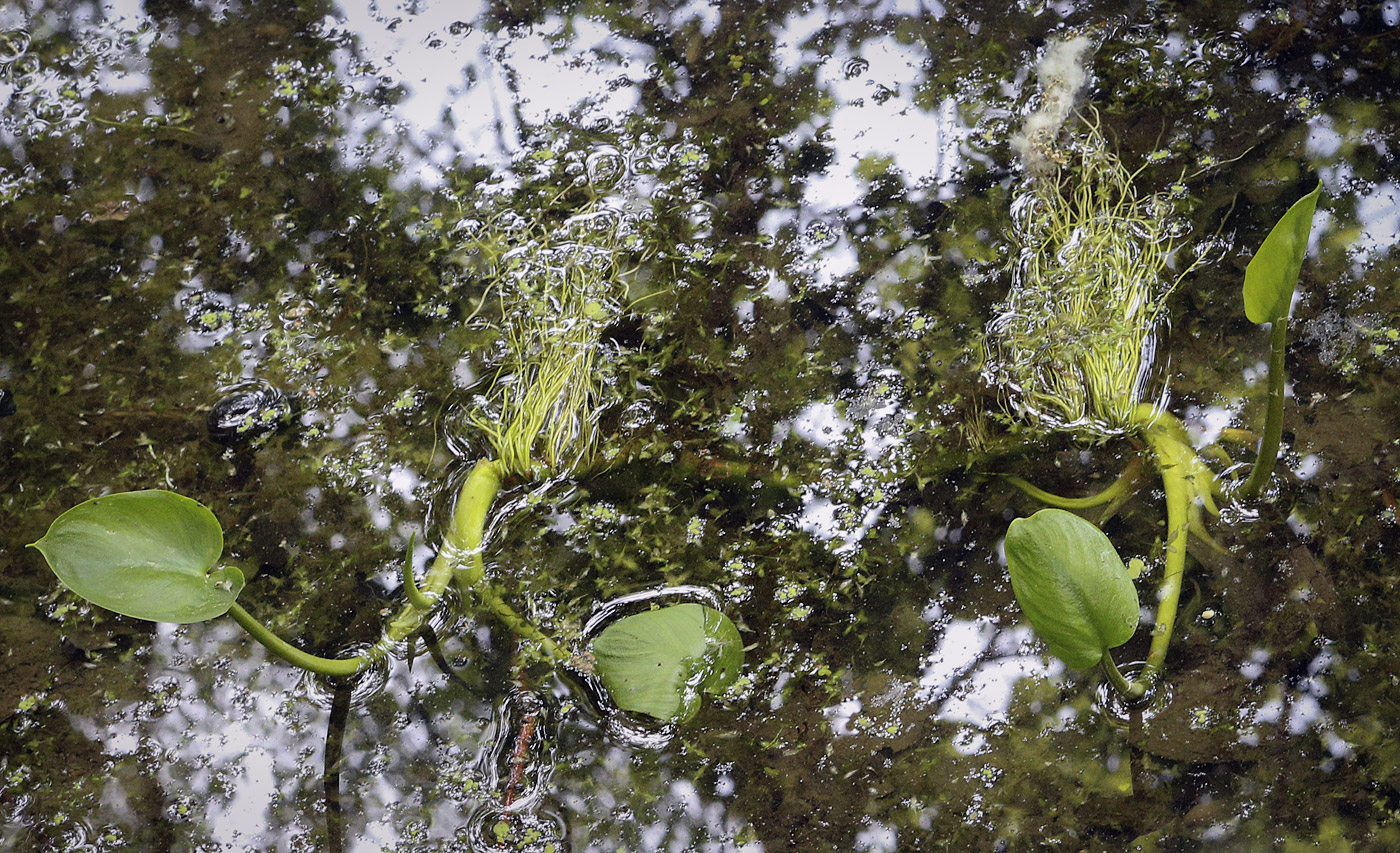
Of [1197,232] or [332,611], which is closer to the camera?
[332,611]

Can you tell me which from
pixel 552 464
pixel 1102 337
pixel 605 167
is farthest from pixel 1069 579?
pixel 605 167

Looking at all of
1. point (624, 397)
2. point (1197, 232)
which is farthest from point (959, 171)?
point (624, 397)

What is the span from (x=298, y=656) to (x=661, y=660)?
1.96 feet

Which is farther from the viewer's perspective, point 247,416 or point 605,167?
point 605,167

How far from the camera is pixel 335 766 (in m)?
1.60

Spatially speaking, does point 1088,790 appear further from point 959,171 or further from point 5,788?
point 5,788

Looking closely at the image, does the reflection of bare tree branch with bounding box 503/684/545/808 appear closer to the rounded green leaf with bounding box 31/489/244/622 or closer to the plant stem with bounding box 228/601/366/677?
the plant stem with bounding box 228/601/366/677

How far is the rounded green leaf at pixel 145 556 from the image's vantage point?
1.15 m

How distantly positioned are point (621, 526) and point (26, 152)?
4.76ft

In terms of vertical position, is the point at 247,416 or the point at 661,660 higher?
the point at 247,416

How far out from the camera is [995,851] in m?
1.63

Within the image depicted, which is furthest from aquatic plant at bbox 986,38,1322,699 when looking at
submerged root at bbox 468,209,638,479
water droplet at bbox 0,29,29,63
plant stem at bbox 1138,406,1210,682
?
water droplet at bbox 0,29,29,63

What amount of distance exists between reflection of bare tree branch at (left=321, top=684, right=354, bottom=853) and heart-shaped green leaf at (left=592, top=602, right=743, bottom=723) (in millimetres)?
474

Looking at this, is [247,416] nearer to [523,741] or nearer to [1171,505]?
[523,741]
